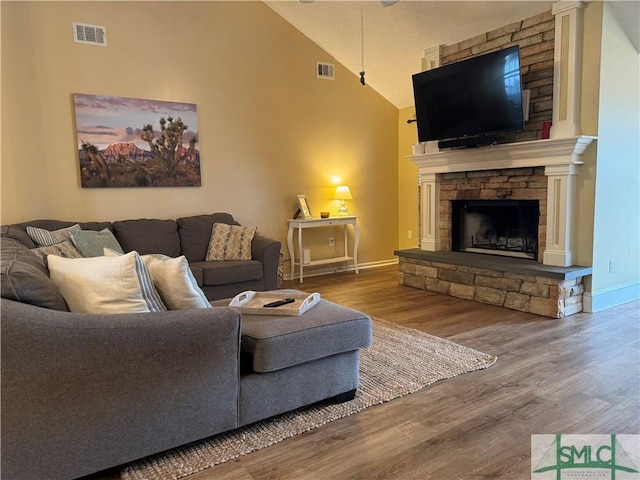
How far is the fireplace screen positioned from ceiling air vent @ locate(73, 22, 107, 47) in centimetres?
407

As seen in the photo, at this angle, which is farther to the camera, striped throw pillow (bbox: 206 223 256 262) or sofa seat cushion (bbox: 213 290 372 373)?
striped throw pillow (bbox: 206 223 256 262)

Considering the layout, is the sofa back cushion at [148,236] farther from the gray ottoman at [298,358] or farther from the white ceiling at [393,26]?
the white ceiling at [393,26]

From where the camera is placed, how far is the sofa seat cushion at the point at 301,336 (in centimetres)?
196

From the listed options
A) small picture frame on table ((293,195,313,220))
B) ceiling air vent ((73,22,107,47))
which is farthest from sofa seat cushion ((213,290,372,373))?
ceiling air vent ((73,22,107,47))

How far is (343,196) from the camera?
583 cm

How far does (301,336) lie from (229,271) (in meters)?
2.25

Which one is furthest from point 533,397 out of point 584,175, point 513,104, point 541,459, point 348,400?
point 513,104

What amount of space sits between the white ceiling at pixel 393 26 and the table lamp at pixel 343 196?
1573mm

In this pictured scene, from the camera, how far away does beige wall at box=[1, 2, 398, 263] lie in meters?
4.02

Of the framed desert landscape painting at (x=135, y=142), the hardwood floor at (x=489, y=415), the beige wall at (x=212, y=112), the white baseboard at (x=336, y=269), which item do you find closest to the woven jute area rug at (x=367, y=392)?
the hardwood floor at (x=489, y=415)

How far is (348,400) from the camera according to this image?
2316mm

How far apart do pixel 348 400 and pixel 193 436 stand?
83 centimetres

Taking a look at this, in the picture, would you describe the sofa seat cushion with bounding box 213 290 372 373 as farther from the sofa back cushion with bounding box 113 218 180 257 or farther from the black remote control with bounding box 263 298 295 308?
the sofa back cushion with bounding box 113 218 180 257

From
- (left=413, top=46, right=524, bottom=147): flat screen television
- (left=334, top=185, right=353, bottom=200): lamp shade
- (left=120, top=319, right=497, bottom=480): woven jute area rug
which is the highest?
(left=413, top=46, right=524, bottom=147): flat screen television
